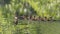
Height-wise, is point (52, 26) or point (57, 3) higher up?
point (57, 3)

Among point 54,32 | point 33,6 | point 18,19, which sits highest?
point 33,6

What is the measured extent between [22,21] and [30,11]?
255 mm

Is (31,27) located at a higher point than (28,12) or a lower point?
lower

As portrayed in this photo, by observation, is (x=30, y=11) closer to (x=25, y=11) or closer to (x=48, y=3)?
(x=25, y=11)

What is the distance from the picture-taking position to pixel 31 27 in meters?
2.92

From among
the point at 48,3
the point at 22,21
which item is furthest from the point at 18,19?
the point at 48,3

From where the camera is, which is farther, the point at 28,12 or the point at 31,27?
the point at 28,12

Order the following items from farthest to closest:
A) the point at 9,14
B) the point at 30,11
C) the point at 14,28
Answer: the point at 30,11
the point at 9,14
the point at 14,28

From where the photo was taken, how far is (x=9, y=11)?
3.04 metres

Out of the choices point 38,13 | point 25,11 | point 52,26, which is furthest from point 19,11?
point 52,26

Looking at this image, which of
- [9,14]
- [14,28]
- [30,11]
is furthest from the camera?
[30,11]

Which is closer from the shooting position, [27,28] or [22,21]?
[27,28]

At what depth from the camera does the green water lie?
2801 mm

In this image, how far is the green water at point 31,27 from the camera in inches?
110
